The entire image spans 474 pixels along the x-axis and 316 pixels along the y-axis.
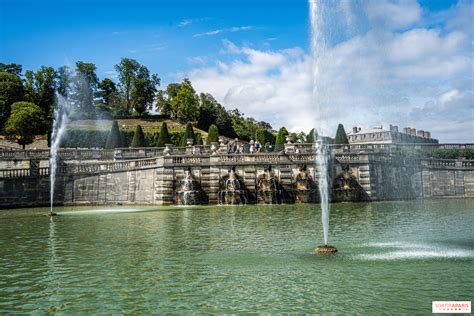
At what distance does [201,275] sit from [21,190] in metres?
28.2

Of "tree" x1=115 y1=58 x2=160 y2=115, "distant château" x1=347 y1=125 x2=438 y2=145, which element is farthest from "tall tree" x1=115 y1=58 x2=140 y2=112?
"distant château" x1=347 y1=125 x2=438 y2=145

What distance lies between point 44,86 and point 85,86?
11825 millimetres

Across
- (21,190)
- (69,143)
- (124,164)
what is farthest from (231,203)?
(69,143)

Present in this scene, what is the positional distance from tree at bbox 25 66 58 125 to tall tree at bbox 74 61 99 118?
643cm

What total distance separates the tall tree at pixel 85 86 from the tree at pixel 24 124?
77.3 feet

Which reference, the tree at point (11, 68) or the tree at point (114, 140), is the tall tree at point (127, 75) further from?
the tree at point (114, 140)

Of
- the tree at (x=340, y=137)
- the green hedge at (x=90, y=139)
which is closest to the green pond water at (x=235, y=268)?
the tree at (x=340, y=137)

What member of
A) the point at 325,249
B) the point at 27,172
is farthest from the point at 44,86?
the point at 325,249

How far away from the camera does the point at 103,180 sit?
35625 mm

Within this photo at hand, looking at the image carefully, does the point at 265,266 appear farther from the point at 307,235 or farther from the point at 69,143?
the point at 69,143

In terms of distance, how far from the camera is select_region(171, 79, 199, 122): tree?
88.9 meters

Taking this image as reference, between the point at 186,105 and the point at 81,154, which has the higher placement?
the point at 186,105

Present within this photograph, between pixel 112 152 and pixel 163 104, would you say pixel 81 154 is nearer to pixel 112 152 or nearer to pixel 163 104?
pixel 112 152

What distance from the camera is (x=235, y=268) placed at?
11320 millimetres
